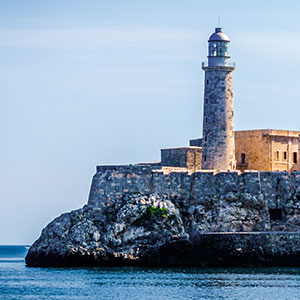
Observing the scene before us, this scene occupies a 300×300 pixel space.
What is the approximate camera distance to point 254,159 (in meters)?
69.2

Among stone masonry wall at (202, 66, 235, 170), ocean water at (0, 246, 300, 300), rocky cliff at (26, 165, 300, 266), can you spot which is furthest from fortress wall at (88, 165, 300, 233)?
ocean water at (0, 246, 300, 300)

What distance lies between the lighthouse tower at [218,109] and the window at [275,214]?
3411 millimetres

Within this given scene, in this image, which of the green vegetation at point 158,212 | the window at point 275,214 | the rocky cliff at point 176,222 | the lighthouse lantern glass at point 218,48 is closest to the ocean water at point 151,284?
the rocky cliff at point 176,222

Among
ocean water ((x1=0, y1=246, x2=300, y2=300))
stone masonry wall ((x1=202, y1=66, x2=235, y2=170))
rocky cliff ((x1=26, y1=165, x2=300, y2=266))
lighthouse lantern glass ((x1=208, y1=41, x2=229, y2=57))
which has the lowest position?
ocean water ((x1=0, y1=246, x2=300, y2=300))

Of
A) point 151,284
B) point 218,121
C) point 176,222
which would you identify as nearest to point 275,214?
point 218,121

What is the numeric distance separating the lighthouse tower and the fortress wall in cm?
249

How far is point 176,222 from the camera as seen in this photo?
61.8 meters

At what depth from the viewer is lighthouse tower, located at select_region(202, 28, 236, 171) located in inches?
2586

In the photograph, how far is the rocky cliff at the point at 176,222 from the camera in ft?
197

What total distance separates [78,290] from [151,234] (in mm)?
11137

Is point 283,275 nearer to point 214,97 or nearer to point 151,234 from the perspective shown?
point 151,234

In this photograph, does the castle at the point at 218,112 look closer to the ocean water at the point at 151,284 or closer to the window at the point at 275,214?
the window at the point at 275,214

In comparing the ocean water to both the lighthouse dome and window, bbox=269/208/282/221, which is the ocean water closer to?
window, bbox=269/208/282/221

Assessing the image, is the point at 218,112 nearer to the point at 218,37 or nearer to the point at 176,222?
the point at 218,37
